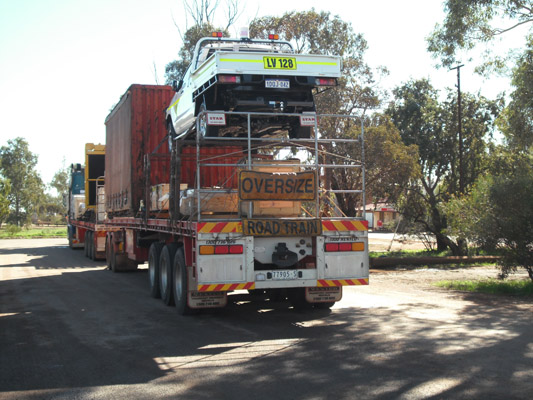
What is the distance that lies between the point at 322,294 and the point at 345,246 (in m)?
0.95

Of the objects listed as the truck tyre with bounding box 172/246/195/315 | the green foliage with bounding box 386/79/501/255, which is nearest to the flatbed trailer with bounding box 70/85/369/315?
the truck tyre with bounding box 172/246/195/315

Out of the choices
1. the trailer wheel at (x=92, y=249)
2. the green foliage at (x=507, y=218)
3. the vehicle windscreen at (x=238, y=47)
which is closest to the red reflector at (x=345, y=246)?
the vehicle windscreen at (x=238, y=47)

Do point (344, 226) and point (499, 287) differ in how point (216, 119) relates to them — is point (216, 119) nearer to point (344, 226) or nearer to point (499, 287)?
point (344, 226)

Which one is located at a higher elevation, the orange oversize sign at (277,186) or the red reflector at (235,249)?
the orange oversize sign at (277,186)

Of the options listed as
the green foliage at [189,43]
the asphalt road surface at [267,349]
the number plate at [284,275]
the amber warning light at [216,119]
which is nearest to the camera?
the asphalt road surface at [267,349]

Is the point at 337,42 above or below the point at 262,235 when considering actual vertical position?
above

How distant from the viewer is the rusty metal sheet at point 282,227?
8469 millimetres

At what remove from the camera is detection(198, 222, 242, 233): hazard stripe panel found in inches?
327

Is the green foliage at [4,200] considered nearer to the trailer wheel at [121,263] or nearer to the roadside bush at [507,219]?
the trailer wheel at [121,263]

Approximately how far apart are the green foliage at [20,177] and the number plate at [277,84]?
79792mm

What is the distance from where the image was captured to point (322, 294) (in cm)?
933

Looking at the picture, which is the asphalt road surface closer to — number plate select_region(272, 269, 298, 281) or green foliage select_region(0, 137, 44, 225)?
number plate select_region(272, 269, 298, 281)

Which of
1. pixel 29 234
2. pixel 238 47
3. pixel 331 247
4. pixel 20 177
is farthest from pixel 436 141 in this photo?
pixel 20 177

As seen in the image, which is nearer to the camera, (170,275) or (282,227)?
(282,227)
